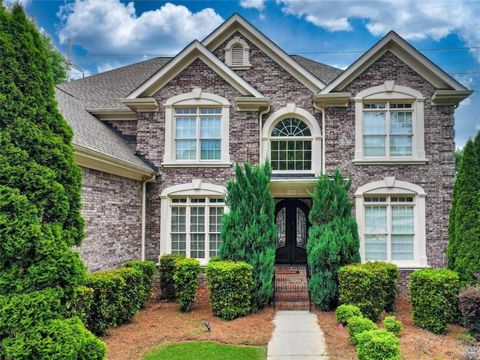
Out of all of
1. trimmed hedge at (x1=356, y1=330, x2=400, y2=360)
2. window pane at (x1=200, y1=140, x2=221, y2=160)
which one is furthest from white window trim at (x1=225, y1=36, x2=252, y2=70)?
trimmed hedge at (x1=356, y1=330, x2=400, y2=360)

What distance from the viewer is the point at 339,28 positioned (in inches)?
642

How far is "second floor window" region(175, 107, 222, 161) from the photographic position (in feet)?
39.7

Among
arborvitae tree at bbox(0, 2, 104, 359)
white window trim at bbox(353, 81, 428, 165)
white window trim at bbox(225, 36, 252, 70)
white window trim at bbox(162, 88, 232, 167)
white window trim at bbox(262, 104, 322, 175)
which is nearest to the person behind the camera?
arborvitae tree at bbox(0, 2, 104, 359)

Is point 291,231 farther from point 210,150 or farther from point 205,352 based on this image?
point 205,352

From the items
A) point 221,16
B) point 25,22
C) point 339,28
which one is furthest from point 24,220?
point 339,28

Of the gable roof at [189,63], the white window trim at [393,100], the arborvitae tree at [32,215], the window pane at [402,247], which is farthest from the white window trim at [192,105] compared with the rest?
the arborvitae tree at [32,215]

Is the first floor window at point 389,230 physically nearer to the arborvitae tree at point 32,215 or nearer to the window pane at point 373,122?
the window pane at point 373,122

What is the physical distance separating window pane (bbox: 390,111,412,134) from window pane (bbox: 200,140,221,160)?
5.29 meters

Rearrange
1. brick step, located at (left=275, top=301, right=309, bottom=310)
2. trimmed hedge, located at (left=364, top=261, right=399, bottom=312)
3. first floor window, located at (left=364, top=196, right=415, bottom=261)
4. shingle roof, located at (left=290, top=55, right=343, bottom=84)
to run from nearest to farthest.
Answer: trimmed hedge, located at (left=364, top=261, right=399, bottom=312), brick step, located at (left=275, top=301, right=309, bottom=310), first floor window, located at (left=364, top=196, right=415, bottom=261), shingle roof, located at (left=290, top=55, right=343, bottom=84)

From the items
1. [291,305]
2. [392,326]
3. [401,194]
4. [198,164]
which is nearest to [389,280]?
[392,326]

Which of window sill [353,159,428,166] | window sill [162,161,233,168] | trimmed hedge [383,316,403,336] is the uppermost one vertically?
window sill [353,159,428,166]

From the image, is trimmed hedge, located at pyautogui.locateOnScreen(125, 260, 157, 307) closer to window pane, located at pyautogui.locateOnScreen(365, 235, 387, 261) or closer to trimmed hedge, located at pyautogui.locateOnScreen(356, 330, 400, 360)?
trimmed hedge, located at pyautogui.locateOnScreen(356, 330, 400, 360)

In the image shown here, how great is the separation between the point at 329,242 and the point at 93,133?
22.4 ft

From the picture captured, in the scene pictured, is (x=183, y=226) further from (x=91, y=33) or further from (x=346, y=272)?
(x=91, y=33)
